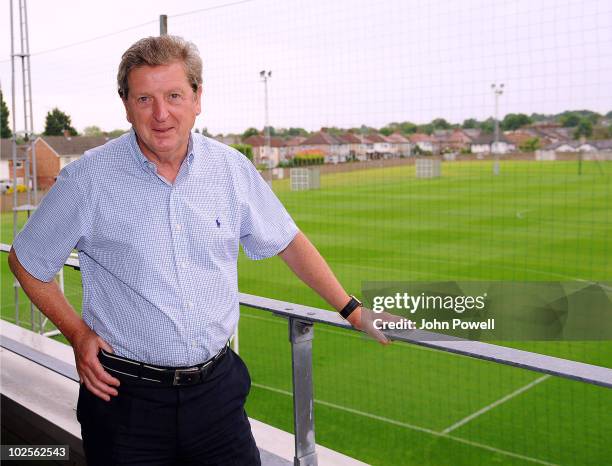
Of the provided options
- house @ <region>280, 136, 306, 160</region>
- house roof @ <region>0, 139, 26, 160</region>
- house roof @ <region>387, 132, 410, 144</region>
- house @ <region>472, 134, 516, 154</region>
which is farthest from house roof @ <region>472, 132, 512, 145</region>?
house roof @ <region>0, 139, 26, 160</region>

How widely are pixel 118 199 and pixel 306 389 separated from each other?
76cm

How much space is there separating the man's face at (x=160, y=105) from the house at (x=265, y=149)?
4634mm

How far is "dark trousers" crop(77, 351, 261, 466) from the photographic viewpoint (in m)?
1.53

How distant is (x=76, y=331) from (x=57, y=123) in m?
6.21

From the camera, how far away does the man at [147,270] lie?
1516 mm

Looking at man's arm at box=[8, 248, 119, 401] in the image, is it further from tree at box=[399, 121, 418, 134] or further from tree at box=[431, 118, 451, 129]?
tree at box=[399, 121, 418, 134]

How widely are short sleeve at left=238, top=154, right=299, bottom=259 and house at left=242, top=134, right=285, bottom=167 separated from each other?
4.50 meters

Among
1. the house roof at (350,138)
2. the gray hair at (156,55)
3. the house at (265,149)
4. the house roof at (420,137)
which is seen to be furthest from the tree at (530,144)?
the gray hair at (156,55)

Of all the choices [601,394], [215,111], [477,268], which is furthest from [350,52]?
[477,268]

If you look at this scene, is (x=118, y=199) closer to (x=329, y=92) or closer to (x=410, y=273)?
(x=329, y=92)

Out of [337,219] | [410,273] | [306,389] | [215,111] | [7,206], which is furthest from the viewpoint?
→ [337,219]

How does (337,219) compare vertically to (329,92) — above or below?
below

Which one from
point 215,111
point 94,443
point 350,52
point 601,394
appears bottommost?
point 601,394

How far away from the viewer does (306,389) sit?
6.33 feet
